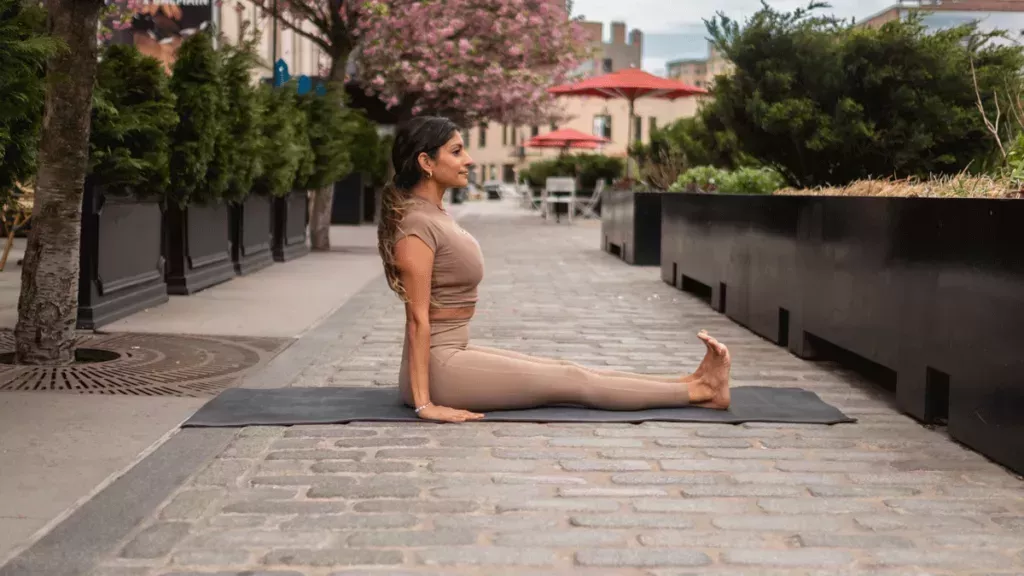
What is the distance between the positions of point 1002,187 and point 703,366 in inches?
72.0

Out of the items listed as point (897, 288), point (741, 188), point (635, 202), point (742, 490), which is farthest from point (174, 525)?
point (635, 202)

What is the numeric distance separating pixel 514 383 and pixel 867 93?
22.9ft

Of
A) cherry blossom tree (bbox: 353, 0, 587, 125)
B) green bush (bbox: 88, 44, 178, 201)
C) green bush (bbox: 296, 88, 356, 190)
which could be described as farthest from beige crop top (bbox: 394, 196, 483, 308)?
cherry blossom tree (bbox: 353, 0, 587, 125)

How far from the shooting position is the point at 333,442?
579 centimetres

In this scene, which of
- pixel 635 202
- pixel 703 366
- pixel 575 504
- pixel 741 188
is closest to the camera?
pixel 575 504

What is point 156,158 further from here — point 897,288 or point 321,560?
point 321,560

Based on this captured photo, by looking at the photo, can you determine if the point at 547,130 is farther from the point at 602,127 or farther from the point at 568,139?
the point at 568,139

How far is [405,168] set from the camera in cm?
616

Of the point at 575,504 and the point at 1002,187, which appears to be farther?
→ the point at 1002,187

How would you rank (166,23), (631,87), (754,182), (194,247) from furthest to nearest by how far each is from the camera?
(631,87) → (166,23) → (754,182) → (194,247)

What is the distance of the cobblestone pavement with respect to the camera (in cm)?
406

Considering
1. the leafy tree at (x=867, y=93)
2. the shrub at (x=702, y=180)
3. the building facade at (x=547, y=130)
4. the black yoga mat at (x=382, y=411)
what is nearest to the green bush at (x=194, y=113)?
the leafy tree at (x=867, y=93)

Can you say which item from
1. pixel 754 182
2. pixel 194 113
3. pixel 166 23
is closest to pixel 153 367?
pixel 194 113

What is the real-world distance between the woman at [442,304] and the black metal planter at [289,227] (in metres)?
12.0
